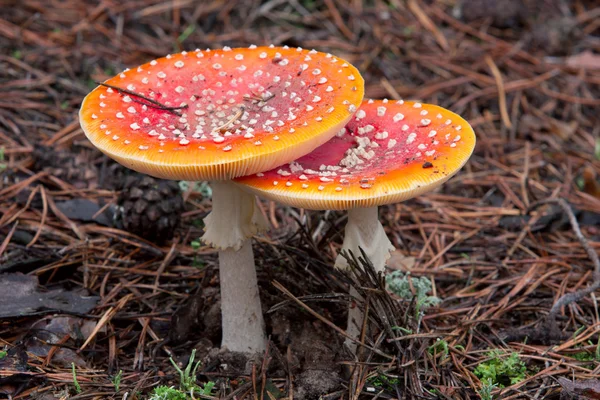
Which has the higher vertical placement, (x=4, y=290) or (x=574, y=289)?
(x=4, y=290)

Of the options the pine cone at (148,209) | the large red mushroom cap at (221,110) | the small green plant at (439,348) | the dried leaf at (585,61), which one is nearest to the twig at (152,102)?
the large red mushroom cap at (221,110)

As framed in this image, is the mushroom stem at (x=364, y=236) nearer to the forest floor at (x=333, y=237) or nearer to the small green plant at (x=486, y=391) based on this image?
the forest floor at (x=333, y=237)

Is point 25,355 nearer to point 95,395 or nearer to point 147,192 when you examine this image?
point 95,395

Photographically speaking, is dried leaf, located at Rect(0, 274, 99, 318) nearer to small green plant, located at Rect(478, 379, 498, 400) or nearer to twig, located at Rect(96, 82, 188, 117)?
twig, located at Rect(96, 82, 188, 117)

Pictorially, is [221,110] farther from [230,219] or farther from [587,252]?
[587,252]

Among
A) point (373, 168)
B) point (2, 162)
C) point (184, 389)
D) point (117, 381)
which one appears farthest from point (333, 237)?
point (2, 162)

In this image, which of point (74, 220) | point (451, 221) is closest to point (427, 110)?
point (451, 221)
